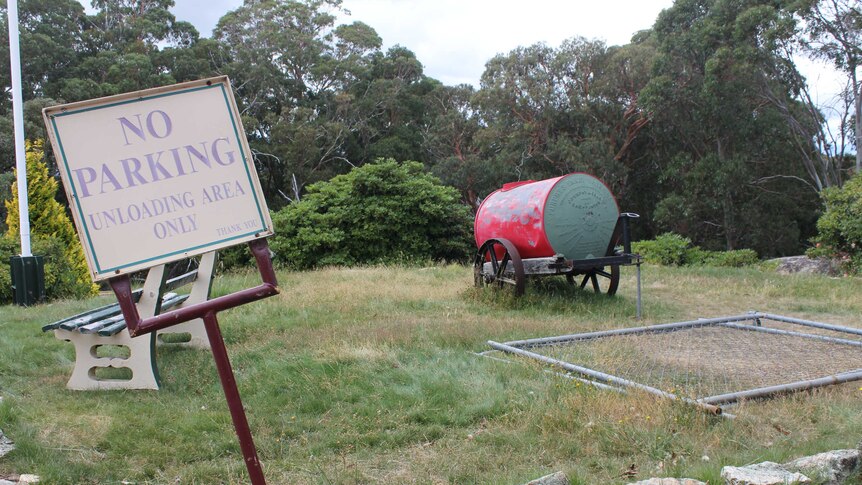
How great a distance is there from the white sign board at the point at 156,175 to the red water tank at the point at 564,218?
682cm

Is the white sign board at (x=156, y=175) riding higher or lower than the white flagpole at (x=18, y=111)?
lower

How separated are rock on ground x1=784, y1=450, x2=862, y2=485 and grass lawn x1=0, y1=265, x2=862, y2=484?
1.03ft

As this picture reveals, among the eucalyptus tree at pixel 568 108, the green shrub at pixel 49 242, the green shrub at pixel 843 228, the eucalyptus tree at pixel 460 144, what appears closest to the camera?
the green shrub at pixel 49 242

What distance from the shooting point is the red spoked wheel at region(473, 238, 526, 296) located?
9688mm

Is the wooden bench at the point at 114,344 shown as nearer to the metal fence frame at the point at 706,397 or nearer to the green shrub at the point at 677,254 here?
the metal fence frame at the point at 706,397

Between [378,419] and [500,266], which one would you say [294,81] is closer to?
[500,266]

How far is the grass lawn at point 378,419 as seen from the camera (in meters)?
3.93

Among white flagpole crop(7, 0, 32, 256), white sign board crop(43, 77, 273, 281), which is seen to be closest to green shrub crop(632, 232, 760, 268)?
white flagpole crop(7, 0, 32, 256)

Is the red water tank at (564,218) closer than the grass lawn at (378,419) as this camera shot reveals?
No

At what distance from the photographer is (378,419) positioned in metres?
4.75

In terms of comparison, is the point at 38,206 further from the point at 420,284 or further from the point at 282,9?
the point at 282,9

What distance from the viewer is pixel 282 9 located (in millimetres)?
37031

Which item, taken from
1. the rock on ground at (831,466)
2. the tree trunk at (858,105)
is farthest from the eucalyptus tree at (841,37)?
the rock on ground at (831,466)

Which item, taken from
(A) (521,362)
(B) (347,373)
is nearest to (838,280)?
(A) (521,362)
